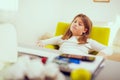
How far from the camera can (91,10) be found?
9.83ft

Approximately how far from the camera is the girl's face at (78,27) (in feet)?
5.74

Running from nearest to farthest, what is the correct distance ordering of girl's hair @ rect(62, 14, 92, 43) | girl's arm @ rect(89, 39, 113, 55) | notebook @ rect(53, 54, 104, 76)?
notebook @ rect(53, 54, 104, 76) < girl's arm @ rect(89, 39, 113, 55) < girl's hair @ rect(62, 14, 92, 43)

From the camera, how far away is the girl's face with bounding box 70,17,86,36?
1.75 meters

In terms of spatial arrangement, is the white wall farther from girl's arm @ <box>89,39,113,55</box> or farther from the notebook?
the notebook

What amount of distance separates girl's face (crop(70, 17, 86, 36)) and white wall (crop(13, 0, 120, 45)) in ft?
2.79

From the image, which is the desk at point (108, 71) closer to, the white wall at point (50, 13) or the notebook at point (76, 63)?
the notebook at point (76, 63)

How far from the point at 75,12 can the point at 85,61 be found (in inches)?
85.7

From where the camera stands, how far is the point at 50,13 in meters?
3.02

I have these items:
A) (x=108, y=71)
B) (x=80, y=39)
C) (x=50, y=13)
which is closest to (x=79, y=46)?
(x=80, y=39)

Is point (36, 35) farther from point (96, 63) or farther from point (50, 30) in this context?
point (96, 63)

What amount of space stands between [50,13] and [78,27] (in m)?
1.34

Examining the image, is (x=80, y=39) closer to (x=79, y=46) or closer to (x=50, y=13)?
(x=79, y=46)

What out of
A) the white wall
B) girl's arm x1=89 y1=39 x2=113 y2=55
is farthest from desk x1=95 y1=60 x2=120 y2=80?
the white wall

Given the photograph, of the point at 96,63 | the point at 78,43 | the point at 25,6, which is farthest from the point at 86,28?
the point at 25,6
